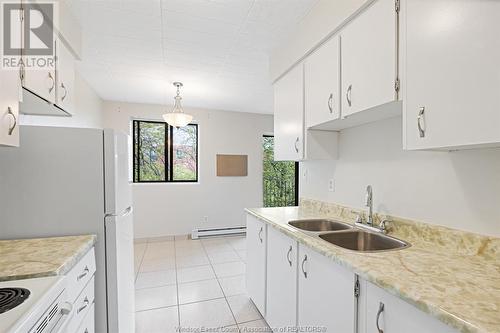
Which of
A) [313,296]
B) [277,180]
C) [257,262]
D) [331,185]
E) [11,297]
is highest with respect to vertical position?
[331,185]

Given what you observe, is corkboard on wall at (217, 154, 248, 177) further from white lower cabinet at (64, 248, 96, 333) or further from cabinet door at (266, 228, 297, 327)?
white lower cabinet at (64, 248, 96, 333)

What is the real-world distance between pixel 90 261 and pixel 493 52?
6.93ft

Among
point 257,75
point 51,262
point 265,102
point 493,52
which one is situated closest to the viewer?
point 493,52

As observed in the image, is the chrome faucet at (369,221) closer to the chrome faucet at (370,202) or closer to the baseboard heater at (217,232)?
the chrome faucet at (370,202)

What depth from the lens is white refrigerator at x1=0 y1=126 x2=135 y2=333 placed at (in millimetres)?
1439

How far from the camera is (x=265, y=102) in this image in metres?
4.34

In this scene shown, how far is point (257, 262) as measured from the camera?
220 cm

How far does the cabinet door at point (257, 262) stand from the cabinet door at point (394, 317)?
1112 mm

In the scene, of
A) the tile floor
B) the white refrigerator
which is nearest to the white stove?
the white refrigerator

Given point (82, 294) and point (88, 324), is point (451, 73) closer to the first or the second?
point (82, 294)

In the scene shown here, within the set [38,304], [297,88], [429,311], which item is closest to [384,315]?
[429,311]

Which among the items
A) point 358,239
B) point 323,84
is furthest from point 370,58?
point 358,239

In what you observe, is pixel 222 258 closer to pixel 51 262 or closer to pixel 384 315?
pixel 51 262

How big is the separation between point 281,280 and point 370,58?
1.58 metres
